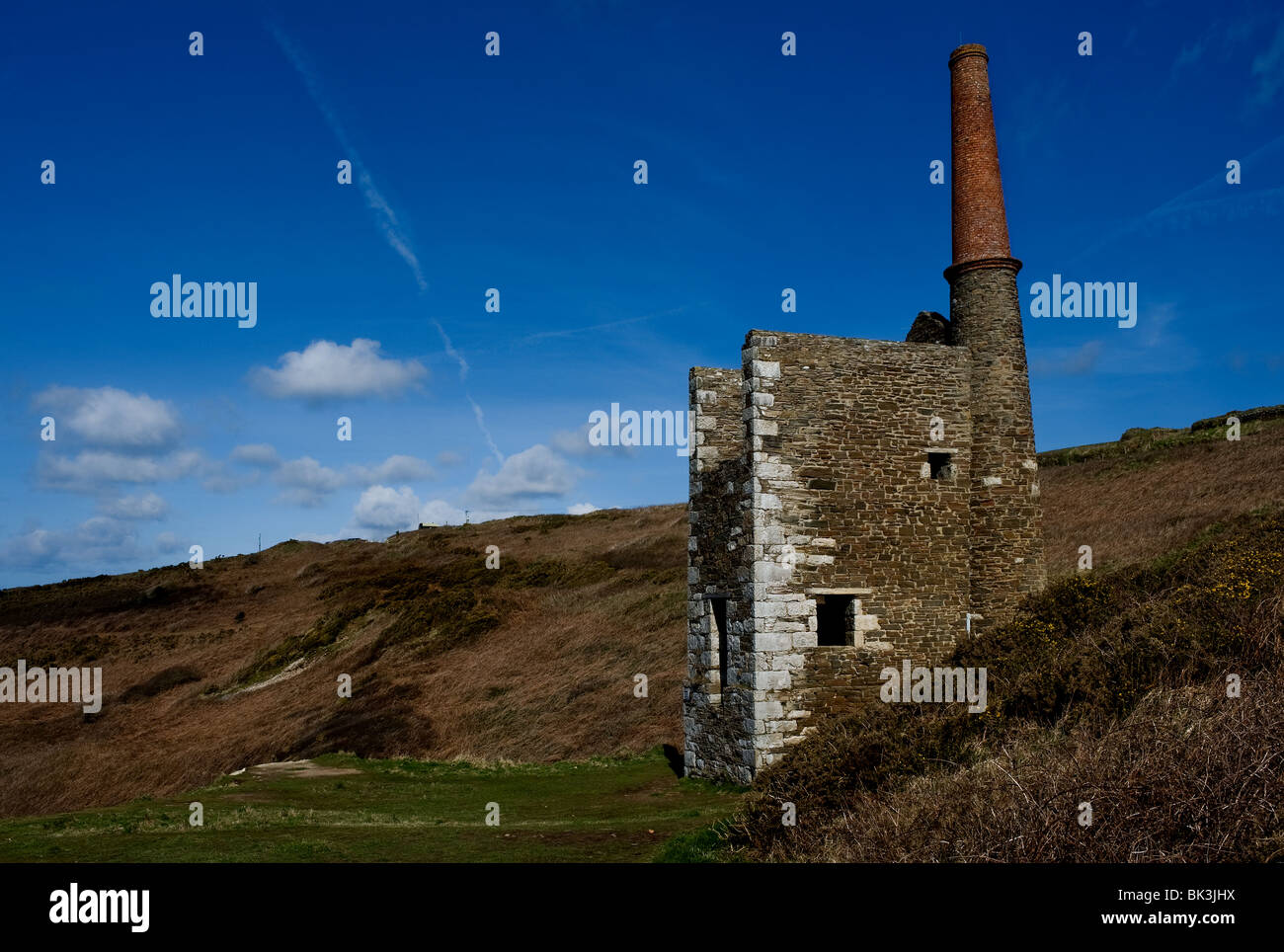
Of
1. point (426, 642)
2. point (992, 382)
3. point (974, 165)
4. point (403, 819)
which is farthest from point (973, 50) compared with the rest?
point (426, 642)

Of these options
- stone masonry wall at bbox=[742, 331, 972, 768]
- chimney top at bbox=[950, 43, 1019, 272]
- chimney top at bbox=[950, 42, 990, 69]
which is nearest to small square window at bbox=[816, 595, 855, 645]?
stone masonry wall at bbox=[742, 331, 972, 768]

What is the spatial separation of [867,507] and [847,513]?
17.9 inches

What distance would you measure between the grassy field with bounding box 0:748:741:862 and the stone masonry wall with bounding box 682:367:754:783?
34.6 inches

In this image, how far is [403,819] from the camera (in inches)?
596

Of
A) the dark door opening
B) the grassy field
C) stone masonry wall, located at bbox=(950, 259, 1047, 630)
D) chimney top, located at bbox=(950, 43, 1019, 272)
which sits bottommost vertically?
the grassy field

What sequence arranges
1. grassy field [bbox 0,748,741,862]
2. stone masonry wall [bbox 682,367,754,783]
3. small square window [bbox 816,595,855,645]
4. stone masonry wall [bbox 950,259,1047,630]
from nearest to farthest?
grassy field [bbox 0,748,741,862] < stone masonry wall [bbox 682,367,754,783] < stone masonry wall [bbox 950,259,1047,630] < small square window [bbox 816,595,855,645]

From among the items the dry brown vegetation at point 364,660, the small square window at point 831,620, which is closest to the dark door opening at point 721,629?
the small square window at point 831,620

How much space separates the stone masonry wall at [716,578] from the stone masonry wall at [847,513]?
0.59 meters

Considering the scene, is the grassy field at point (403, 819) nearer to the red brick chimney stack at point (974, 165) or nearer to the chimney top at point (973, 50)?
the red brick chimney stack at point (974, 165)

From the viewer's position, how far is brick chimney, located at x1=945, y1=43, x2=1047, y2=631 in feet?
57.7

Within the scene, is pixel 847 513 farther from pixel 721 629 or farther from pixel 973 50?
pixel 973 50

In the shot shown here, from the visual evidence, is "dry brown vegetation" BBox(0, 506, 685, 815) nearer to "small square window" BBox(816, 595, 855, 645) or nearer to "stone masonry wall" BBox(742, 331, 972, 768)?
"small square window" BBox(816, 595, 855, 645)

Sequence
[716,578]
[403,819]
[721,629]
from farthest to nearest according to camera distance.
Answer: [721,629], [716,578], [403,819]
